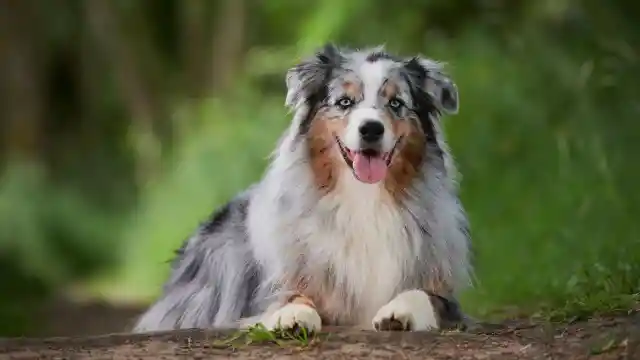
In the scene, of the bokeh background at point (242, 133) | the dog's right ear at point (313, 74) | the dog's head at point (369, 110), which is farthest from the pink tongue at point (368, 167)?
the bokeh background at point (242, 133)

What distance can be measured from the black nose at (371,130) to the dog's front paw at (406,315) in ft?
1.81

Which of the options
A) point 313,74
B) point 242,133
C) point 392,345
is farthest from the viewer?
point 242,133

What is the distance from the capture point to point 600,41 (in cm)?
633

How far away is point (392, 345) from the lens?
3.15 meters

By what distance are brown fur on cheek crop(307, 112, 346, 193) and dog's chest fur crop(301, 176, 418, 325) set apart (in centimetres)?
5

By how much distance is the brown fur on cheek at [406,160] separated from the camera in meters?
3.49

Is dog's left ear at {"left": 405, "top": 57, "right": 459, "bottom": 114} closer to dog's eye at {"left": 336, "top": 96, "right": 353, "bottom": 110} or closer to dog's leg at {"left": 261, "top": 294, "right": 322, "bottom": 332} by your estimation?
dog's eye at {"left": 336, "top": 96, "right": 353, "bottom": 110}

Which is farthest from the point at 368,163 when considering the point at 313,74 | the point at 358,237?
the point at 313,74

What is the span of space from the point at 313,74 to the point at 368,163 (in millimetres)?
413

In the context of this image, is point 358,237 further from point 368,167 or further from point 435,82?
point 435,82

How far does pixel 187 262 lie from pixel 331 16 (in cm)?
358

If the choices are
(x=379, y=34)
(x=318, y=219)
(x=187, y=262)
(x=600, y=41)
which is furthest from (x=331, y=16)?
(x=318, y=219)

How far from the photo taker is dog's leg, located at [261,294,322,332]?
3.33 metres

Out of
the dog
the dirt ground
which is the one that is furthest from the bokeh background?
the dog
